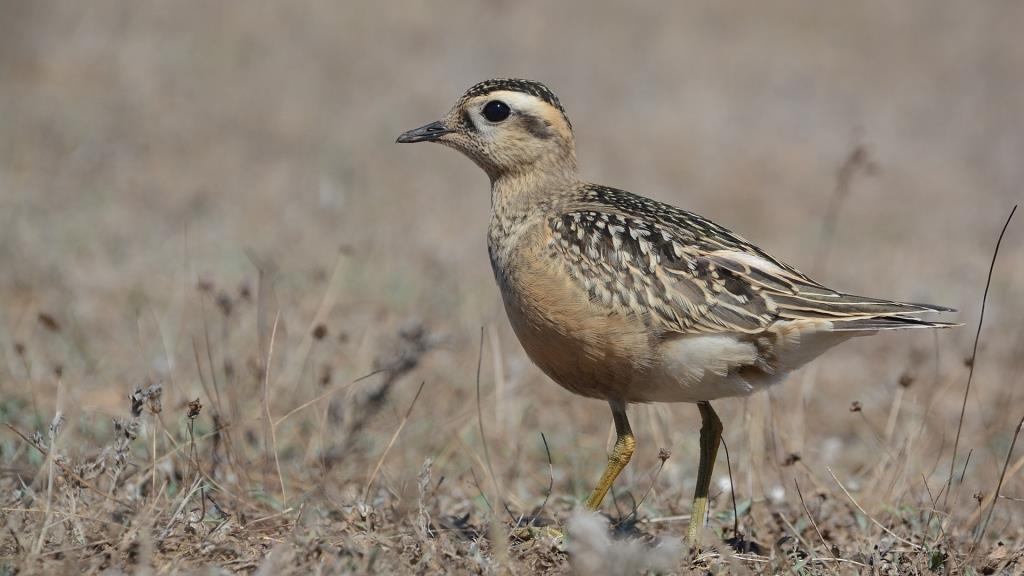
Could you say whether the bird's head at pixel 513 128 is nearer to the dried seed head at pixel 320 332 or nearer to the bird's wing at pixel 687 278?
the bird's wing at pixel 687 278

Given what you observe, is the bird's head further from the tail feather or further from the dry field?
the tail feather

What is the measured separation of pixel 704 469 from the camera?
559 centimetres

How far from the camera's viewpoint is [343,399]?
655 centimetres

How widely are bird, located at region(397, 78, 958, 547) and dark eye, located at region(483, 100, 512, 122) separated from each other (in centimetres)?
79

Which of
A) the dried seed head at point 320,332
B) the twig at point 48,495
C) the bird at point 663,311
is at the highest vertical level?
the bird at point 663,311

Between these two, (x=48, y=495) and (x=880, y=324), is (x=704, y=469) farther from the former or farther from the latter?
(x=48, y=495)

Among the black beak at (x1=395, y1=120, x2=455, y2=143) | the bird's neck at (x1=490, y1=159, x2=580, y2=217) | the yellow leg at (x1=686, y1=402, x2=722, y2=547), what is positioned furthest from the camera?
the black beak at (x1=395, y1=120, x2=455, y2=143)

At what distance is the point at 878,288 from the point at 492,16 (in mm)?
11389

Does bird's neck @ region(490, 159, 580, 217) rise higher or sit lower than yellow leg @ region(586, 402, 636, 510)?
higher

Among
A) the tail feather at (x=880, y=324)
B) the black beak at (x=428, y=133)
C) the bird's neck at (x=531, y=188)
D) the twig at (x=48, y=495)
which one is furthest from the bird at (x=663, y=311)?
the twig at (x=48, y=495)

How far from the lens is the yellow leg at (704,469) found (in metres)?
5.39

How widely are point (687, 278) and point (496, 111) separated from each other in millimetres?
1724

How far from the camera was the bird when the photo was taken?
16.6 feet

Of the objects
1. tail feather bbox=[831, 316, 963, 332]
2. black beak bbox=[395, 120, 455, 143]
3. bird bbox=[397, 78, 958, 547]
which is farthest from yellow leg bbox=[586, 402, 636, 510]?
black beak bbox=[395, 120, 455, 143]
